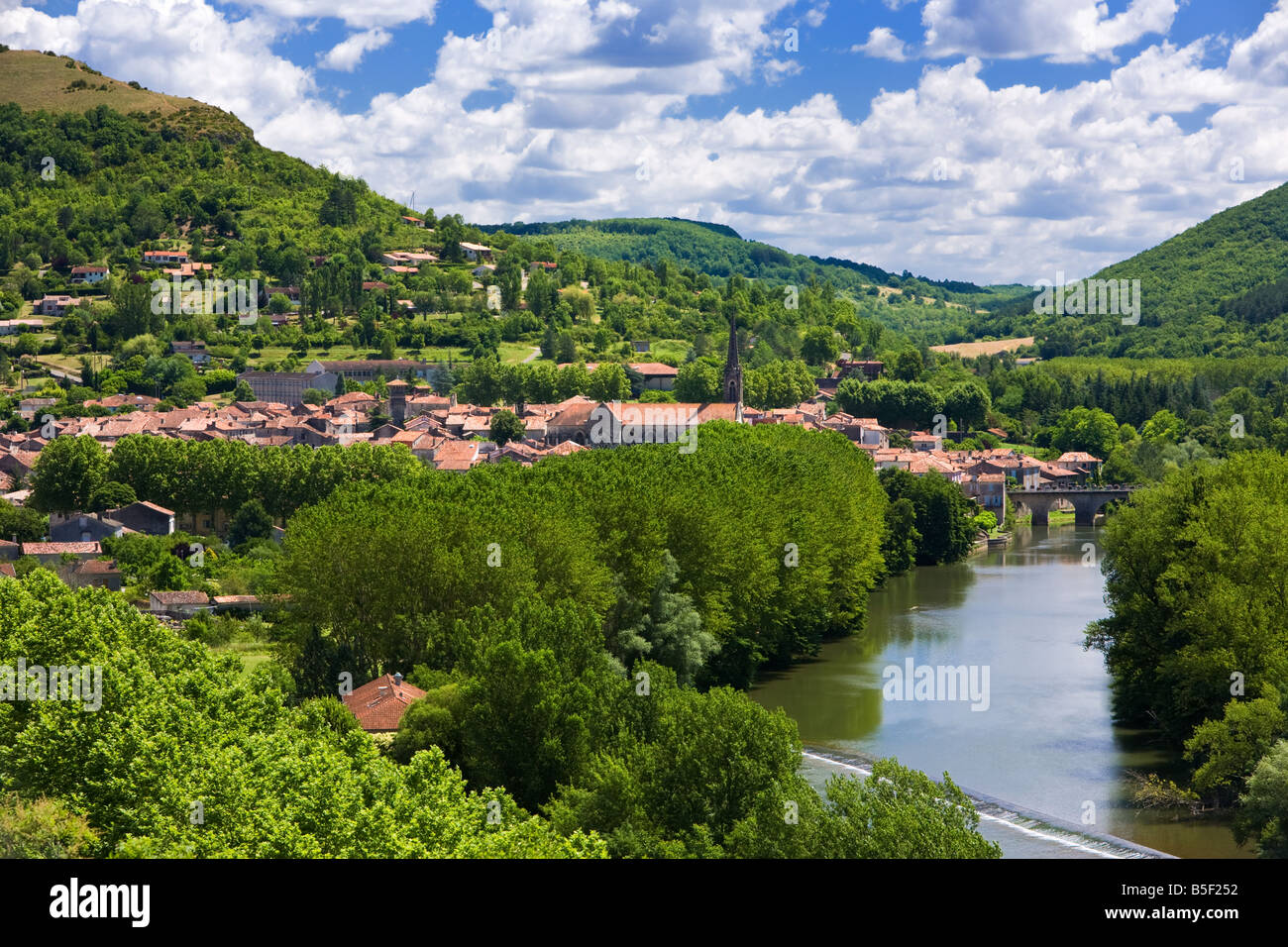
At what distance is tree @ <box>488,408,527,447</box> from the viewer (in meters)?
87.6

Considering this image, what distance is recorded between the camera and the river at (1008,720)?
2402cm

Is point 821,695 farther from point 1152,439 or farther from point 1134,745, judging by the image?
point 1152,439

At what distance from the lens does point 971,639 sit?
42031mm

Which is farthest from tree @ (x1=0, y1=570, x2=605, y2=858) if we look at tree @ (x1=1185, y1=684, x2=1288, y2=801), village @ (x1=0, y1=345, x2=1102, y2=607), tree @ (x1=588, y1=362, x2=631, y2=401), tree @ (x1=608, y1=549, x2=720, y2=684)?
tree @ (x1=588, y1=362, x2=631, y2=401)

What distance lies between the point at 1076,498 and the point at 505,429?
31431mm

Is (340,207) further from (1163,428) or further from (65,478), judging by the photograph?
(65,478)

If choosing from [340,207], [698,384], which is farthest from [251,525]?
[340,207]

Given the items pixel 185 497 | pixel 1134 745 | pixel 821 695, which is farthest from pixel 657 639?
pixel 185 497

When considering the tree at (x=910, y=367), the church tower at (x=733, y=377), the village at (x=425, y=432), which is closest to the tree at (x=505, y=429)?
the village at (x=425, y=432)

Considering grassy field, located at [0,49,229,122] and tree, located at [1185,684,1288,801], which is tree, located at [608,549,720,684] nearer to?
tree, located at [1185,684,1288,801]

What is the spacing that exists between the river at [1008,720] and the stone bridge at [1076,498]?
88.1 ft

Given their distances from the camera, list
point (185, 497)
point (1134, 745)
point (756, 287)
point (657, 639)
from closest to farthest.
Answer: point (1134, 745)
point (657, 639)
point (185, 497)
point (756, 287)
